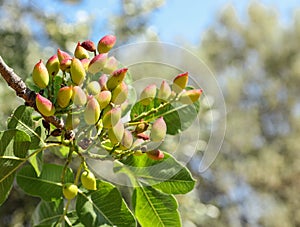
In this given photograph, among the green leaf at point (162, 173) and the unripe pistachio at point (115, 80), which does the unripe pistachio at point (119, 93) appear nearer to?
the unripe pistachio at point (115, 80)

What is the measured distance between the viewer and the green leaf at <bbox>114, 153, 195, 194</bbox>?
833mm

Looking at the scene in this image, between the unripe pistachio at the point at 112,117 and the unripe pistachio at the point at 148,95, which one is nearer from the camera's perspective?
the unripe pistachio at the point at 112,117

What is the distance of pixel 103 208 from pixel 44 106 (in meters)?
0.27

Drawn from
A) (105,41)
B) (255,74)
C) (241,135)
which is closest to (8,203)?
(105,41)

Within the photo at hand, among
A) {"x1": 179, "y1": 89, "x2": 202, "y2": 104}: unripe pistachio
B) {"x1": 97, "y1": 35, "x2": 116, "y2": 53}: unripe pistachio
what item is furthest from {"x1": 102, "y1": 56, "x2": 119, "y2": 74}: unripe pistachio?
{"x1": 179, "y1": 89, "x2": 202, "y2": 104}: unripe pistachio

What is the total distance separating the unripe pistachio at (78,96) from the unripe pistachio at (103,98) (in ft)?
0.08

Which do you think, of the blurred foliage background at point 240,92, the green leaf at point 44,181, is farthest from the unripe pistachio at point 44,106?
the blurred foliage background at point 240,92

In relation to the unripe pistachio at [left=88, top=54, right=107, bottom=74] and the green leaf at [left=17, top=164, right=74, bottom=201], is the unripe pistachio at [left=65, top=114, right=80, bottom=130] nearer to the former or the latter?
the unripe pistachio at [left=88, top=54, right=107, bottom=74]

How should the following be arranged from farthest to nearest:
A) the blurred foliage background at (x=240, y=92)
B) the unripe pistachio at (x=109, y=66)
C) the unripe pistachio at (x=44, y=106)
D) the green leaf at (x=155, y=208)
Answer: the blurred foliage background at (x=240, y=92)
the green leaf at (x=155, y=208)
the unripe pistachio at (x=109, y=66)
the unripe pistachio at (x=44, y=106)

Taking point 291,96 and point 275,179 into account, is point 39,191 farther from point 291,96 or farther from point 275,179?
point 291,96

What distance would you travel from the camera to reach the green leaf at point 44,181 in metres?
0.87

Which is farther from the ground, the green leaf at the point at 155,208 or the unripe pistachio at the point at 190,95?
the unripe pistachio at the point at 190,95

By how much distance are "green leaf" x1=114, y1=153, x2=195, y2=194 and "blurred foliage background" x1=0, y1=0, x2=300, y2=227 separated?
80.0 inches

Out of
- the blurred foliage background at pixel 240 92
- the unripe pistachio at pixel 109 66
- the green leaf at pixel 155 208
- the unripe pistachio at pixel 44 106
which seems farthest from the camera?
the blurred foliage background at pixel 240 92
